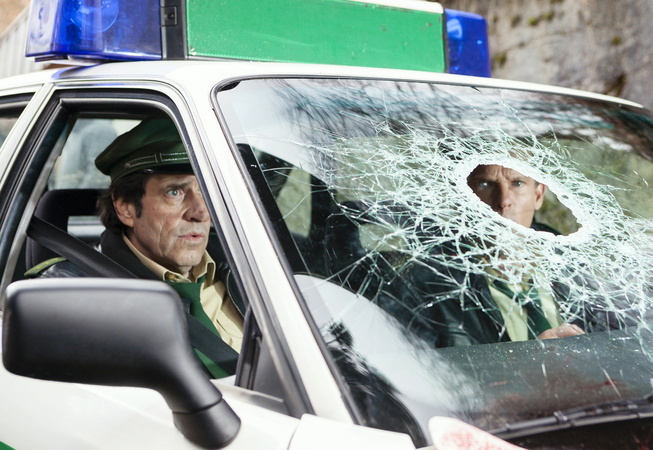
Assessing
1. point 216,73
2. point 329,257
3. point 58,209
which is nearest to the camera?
point 329,257

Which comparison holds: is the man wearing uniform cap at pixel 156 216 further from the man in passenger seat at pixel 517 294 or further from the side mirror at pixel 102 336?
the side mirror at pixel 102 336

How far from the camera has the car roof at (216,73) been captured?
1770 mm

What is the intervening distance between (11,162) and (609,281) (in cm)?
161

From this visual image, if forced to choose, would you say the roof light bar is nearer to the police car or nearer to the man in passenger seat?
the police car

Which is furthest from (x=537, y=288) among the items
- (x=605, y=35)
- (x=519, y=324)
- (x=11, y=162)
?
(x=605, y=35)

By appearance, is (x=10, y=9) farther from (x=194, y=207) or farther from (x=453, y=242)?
(x=453, y=242)

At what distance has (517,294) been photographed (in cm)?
154

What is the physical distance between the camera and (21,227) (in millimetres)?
2225

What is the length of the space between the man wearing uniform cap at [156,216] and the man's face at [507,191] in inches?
35.2

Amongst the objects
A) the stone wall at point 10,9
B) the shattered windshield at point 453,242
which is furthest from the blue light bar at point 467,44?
the stone wall at point 10,9

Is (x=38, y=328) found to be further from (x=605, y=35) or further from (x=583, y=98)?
(x=605, y=35)

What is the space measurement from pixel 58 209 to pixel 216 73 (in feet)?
3.98

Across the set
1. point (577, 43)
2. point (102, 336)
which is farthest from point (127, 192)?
point (577, 43)

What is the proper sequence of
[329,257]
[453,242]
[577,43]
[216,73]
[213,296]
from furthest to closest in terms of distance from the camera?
[577,43]
[213,296]
[216,73]
[453,242]
[329,257]
